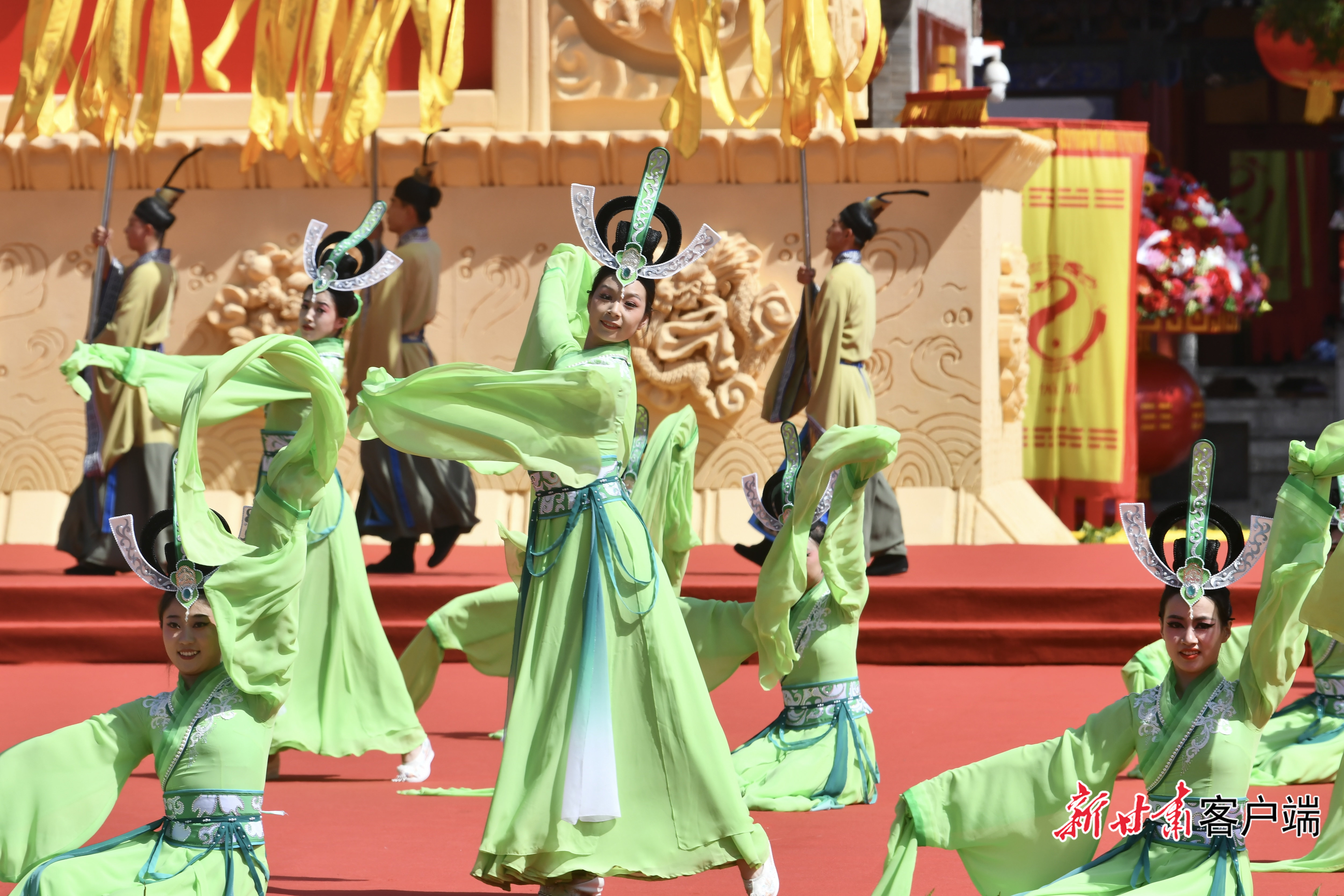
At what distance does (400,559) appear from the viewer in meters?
8.62

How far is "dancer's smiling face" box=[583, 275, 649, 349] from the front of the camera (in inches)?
169

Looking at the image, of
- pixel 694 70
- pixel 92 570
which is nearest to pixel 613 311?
pixel 694 70

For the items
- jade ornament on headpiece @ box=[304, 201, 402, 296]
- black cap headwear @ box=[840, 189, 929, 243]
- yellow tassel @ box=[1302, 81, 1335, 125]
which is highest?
yellow tassel @ box=[1302, 81, 1335, 125]

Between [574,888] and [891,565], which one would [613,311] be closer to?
[574,888]

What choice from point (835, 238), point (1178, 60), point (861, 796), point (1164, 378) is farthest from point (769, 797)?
point (1178, 60)

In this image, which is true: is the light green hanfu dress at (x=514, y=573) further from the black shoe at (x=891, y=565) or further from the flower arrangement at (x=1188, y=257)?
the flower arrangement at (x=1188, y=257)

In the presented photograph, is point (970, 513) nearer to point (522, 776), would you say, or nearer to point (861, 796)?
point (861, 796)

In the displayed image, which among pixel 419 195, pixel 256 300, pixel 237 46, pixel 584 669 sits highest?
pixel 237 46

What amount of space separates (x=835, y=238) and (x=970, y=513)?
2.01 m

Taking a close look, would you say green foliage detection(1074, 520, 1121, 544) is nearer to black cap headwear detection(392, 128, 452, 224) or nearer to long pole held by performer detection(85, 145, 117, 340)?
black cap headwear detection(392, 128, 452, 224)

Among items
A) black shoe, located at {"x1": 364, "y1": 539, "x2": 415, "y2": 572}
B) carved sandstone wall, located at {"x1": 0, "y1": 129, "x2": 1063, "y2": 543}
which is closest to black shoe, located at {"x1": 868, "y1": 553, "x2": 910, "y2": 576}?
carved sandstone wall, located at {"x1": 0, "y1": 129, "x2": 1063, "y2": 543}

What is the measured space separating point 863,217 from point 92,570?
3.80 m

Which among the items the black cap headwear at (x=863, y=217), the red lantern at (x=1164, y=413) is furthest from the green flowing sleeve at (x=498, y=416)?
the red lantern at (x=1164, y=413)

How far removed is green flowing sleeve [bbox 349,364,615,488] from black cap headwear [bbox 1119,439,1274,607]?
1152 mm
